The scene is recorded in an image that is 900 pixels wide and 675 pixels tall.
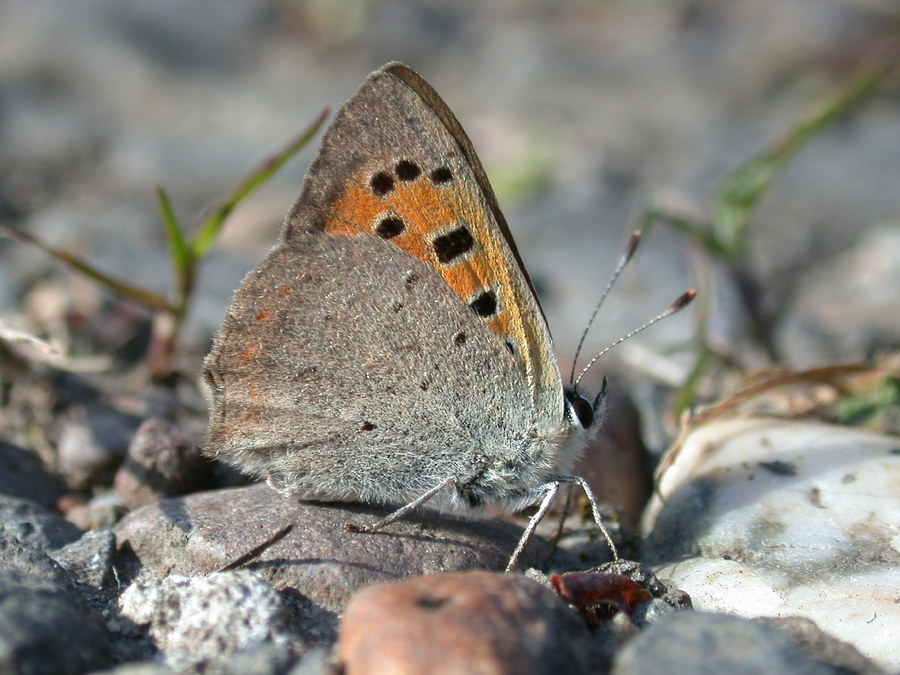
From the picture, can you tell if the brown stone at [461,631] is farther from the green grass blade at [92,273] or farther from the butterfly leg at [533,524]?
the green grass blade at [92,273]

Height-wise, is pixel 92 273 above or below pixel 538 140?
below

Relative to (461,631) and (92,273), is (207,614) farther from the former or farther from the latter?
(92,273)

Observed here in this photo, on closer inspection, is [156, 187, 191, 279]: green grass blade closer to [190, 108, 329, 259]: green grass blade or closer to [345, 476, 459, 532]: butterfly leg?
[190, 108, 329, 259]: green grass blade

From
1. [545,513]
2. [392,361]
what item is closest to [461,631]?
[545,513]

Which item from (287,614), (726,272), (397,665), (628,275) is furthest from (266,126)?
(397,665)

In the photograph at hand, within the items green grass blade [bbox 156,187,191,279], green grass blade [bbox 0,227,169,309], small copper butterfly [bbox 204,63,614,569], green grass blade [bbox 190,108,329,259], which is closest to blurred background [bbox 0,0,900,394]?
green grass blade [bbox 0,227,169,309]

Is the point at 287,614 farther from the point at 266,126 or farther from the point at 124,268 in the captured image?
the point at 266,126

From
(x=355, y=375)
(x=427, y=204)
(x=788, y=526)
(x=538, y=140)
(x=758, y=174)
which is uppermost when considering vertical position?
(x=538, y=140)
